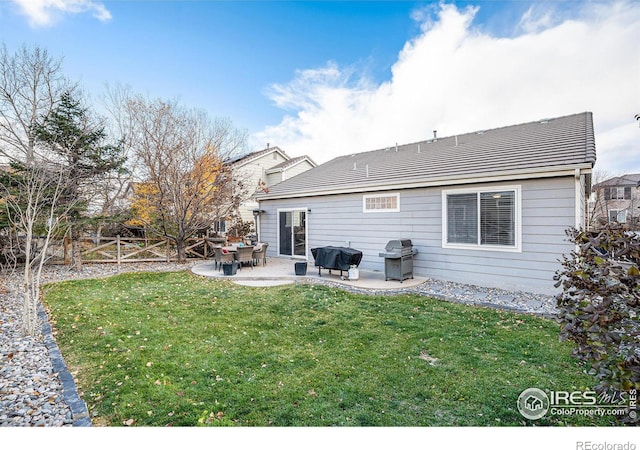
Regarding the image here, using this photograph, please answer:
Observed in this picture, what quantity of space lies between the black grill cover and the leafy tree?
23.4ft

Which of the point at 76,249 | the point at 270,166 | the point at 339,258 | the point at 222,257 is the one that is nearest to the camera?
the point at 339,258

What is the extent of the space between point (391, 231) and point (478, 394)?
19.6 ft

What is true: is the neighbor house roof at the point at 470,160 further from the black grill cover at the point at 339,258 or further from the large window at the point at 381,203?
the black grill cover at the point at 339,258

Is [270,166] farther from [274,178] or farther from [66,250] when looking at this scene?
[66,250]

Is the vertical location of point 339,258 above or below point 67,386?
above

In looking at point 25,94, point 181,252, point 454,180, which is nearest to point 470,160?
point 454,180

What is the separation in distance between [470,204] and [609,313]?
5817 millimetres

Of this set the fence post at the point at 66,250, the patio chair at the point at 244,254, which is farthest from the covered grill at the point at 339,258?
the fence post at the point at 66,250

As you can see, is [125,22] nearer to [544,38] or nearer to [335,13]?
[335,13]

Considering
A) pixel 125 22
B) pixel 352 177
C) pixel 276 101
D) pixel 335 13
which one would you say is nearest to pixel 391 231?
pixel 352 177

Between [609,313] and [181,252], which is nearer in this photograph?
[609,313]

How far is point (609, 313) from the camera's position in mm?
1697

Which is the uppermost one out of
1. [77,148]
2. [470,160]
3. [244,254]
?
[77,148]

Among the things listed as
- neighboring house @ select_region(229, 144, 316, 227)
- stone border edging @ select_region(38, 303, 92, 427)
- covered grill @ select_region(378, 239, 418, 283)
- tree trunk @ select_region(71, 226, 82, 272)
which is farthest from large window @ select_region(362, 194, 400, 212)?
neighboring house @ select_region(229, 144, 316, 227)
